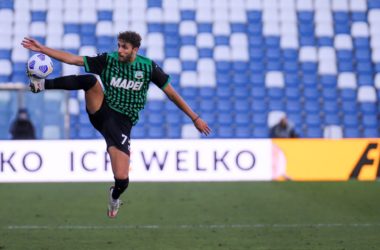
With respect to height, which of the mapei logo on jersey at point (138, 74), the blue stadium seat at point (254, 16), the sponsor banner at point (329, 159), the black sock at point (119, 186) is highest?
the blue stadium seat at point (254, 16)

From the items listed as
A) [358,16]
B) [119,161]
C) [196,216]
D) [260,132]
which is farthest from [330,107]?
[119,161]

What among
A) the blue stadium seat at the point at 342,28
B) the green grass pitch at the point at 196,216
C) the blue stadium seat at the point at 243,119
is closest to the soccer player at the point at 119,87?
the green grass pitch at the point at 196,216

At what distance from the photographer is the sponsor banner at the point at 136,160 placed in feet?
50.6

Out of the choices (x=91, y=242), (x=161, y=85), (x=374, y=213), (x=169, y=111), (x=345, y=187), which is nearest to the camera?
(x=161, y=85)

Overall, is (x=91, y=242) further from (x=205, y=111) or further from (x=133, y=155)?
(x=205, y=111)

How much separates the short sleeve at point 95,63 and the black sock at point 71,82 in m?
0.08

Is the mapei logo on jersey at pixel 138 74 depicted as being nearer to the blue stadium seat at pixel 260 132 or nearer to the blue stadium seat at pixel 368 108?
the blue stadium seat at pixel 260 132

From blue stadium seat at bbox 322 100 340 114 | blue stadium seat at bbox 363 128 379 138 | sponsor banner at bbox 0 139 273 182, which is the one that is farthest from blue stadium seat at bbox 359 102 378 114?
sponsor banner at bbox 0 139 273 182

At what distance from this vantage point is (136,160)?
15.6m

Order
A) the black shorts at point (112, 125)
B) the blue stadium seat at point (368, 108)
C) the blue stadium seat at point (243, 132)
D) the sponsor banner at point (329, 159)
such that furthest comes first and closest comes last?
the blue stadium seat at point (368, 108), the blue stadium seat at point (243, 132), the sponsor banner at point (329, 159), the black shorts at point (112, 125)

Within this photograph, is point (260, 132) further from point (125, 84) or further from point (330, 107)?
point (125, 84)

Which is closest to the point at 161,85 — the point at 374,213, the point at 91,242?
the point at 91,242

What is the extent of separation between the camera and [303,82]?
20.1m

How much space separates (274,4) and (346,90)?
2805 millimetres
